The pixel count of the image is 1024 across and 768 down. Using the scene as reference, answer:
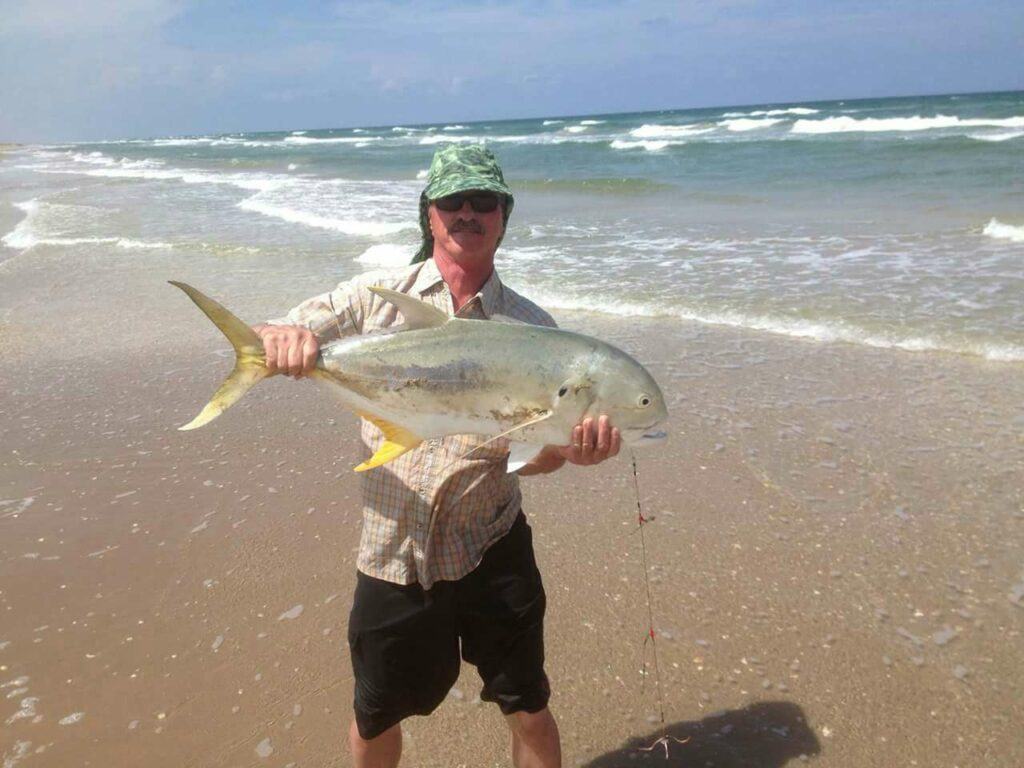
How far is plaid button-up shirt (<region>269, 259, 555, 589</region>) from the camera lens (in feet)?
7.48

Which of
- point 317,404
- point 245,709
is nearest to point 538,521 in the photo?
point 245,709

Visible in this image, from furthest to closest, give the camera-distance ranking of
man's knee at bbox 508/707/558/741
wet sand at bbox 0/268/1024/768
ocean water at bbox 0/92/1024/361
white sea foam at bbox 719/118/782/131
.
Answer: white sea foam at bbox 719/118/782/131, ocean water at bbox 0/92/1024/361, wet sand at bbox 0/268/1024/768, man's knee at bbox 508/707/558/741

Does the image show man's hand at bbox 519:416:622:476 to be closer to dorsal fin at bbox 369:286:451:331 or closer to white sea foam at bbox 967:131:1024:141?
dorsal fin at bbox 369:286:451:331

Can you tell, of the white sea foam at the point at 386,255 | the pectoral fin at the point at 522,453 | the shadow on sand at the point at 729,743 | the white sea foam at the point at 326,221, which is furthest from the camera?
the white sea foam at the point at 326,221

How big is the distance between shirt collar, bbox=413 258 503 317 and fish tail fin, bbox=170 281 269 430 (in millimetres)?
519

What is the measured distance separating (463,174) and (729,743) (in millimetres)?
2280

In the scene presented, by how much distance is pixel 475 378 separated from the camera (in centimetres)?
214

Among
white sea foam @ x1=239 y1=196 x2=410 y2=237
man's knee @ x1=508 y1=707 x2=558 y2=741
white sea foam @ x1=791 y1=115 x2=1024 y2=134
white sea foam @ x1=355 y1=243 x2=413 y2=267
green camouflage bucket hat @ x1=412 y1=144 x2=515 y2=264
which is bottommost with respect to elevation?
man's knee @ x1=508 y1=707 x2=558 y2=741

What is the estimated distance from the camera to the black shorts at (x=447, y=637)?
2344mm

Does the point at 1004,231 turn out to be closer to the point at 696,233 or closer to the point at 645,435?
the point at 696,233

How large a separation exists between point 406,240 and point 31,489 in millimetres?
9394

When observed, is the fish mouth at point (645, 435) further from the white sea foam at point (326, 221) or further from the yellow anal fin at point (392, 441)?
the white sea foam at point (326, 221)

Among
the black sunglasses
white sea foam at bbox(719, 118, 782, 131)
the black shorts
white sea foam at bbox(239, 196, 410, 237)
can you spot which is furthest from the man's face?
white sea foam at bbox(719, 118, 782, 131)

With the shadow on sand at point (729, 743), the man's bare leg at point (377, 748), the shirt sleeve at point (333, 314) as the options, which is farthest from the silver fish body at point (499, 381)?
the shadow on sand at point (729, 743)
